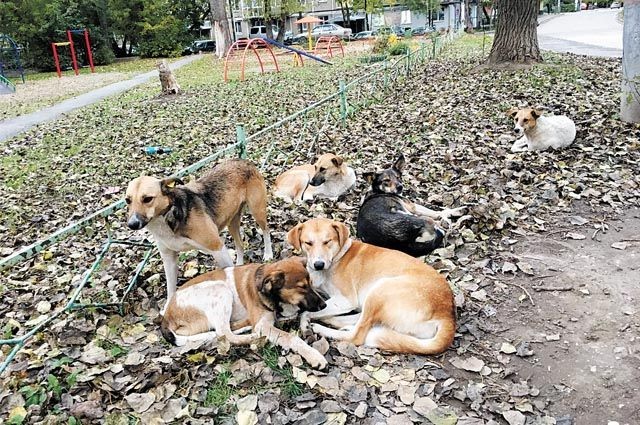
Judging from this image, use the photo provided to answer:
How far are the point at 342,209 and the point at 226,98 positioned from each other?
11.0 metres

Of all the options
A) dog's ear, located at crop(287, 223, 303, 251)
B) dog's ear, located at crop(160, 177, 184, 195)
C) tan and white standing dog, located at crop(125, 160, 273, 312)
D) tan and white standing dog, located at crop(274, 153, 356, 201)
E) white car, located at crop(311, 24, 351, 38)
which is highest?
white car, located at crop(311, 24, 351, 38)

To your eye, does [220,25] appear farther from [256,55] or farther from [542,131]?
[542,131]

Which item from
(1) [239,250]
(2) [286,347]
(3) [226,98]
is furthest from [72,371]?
(3) [226,98]

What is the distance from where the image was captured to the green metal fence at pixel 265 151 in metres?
3.87

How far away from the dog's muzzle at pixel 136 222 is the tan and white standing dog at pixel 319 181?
3.07 metres

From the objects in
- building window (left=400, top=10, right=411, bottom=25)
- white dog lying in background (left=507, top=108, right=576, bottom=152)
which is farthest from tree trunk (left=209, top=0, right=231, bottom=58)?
building window (left=400, top=10, right=411, bottom=25)

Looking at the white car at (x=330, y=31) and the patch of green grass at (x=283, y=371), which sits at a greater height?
the white car at (x=330, y=31)

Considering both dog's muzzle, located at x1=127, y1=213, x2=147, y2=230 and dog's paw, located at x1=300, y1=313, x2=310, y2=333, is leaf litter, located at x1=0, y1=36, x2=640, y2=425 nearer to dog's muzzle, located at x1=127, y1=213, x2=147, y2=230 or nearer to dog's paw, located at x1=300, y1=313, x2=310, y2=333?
dog's paw, located at x1=300, y1=313, x2=310, y2=333

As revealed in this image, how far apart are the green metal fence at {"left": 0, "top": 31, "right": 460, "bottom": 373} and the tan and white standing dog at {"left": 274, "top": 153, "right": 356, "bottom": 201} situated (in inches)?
28.5

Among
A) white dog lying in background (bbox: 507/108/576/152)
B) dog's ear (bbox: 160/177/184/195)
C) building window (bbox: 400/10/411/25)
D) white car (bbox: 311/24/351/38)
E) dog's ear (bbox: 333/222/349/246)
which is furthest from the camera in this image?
building window (bbox: 400/10/411/25)

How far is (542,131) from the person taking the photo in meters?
7.83

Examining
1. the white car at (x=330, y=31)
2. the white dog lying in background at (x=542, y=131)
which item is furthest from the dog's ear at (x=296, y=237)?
the white car at (x=330, y=31)

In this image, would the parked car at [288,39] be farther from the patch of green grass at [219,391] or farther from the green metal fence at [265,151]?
the patch of green grass at [219,391]

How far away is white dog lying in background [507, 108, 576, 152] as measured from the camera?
7.79m
